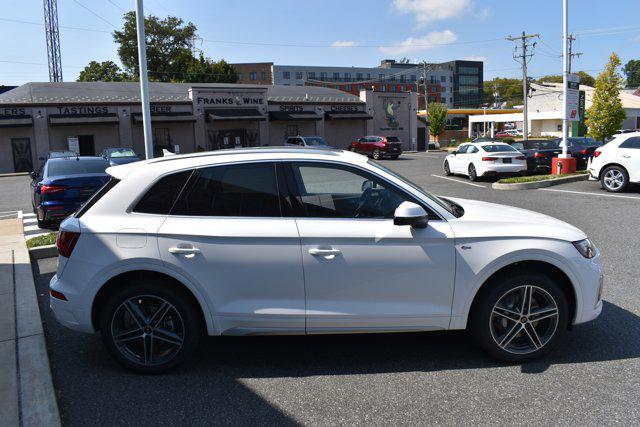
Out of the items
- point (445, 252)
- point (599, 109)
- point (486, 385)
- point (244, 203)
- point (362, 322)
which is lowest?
point (486, 385)

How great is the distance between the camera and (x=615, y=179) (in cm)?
1421

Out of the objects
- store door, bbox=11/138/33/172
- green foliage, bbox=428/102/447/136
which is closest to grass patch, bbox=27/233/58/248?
store door, bbox=11/138/33/172

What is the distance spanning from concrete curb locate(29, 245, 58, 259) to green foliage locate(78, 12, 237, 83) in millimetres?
66389

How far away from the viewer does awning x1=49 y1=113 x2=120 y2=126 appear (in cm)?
3525

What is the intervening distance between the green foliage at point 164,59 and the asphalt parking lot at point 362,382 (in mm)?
70733

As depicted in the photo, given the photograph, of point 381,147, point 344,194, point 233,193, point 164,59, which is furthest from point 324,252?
point 164,59

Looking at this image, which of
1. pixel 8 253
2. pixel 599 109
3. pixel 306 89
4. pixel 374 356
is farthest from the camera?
pixel 306 89

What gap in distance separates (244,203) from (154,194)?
0.72 m

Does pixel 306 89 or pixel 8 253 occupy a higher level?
pixel 306 89

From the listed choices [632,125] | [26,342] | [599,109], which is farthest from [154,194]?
[632,125]

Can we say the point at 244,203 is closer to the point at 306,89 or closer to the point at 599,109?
the point at 599,109

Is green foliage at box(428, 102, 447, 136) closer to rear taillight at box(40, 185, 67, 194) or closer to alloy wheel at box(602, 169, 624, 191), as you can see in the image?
alloy wheel at box(602, 169, 624, 191)

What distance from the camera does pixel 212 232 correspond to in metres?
3.91

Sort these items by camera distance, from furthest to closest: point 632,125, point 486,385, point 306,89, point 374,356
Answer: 1. point 632,125
2. point 306,89
3. point 374,356
4. point 486,385
